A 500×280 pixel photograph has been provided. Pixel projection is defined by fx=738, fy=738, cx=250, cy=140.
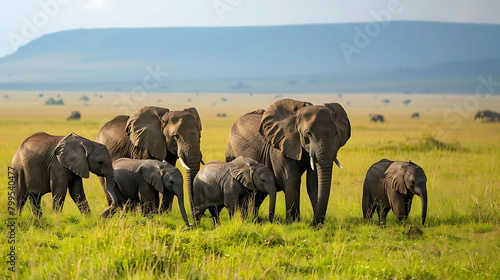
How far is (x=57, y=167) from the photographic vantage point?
1114cm

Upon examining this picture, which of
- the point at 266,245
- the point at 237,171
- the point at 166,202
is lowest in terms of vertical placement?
the point at 266,245

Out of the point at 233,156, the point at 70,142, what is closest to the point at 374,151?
the point at 233,156

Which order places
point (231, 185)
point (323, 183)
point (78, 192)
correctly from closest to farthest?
point (323, 183)
point (231, 185)
point (78, 192)

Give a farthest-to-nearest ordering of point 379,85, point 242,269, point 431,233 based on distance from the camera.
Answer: point 379,85, point 431,233, point 242,269

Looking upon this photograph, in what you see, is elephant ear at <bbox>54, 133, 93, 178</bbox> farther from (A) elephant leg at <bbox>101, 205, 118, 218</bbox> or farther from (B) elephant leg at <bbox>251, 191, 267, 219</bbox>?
(B) elephant leg at <bbox>251, 191, 267, 219</bbox>

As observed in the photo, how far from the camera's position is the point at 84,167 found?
435 inches

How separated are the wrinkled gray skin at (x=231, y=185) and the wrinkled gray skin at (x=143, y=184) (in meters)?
0.40

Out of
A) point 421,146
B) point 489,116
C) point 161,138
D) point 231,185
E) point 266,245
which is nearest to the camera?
point 266,245

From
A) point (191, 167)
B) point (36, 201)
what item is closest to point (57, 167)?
point (36, 201)

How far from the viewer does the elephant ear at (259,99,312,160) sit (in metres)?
10.7

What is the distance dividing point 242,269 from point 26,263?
2.41 meters

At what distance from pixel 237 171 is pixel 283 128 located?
926mm

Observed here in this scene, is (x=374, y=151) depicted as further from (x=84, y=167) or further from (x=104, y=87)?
(x=104, y=87)

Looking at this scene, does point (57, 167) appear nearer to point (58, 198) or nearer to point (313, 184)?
point (58, 198)
